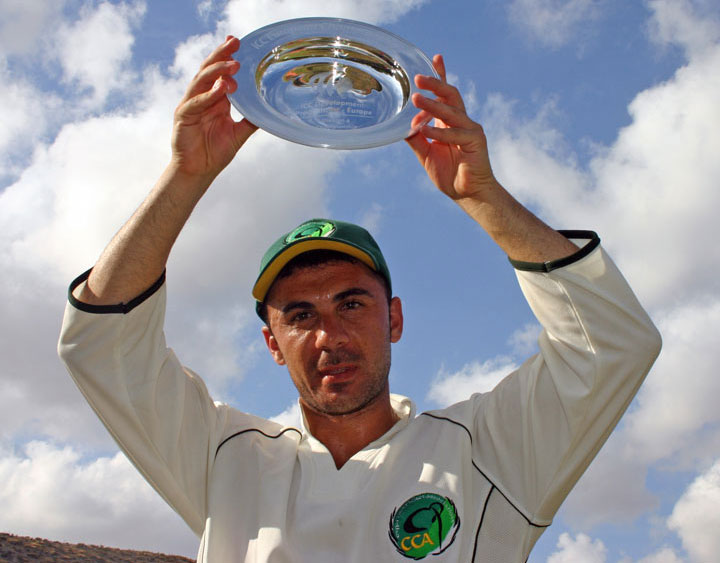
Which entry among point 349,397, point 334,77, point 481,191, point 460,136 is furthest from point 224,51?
point 349,397

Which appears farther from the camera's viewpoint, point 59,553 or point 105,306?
point 59,553

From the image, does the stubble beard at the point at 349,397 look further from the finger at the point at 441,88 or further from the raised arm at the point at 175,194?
the finger at the point at 441,88

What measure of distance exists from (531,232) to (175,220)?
168 centimetres

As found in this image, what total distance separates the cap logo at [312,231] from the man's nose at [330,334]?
0.50m

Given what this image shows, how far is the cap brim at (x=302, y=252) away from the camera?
3643mm

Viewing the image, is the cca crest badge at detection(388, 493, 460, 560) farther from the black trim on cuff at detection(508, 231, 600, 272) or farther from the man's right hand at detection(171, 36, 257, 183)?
the man's right hand at detection(171, 36, 257, 183)

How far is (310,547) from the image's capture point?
2.97m

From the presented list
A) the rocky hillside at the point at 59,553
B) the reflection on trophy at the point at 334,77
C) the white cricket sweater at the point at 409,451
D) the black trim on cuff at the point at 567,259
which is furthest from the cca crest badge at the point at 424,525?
the rocky hillside at the point at 59,553

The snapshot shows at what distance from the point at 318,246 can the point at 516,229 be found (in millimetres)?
1125

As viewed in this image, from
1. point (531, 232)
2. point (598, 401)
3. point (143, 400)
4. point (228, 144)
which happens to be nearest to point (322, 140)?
→ point (228, 144)

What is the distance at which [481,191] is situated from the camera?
10.2 feet

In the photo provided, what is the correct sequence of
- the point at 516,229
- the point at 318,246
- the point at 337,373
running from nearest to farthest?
the point at 516,229 < the point at 337,373 < the point at 318,246

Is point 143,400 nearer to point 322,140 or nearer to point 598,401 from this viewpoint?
point 322,140

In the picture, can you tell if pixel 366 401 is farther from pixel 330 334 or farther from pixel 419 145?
pixel 419 145
